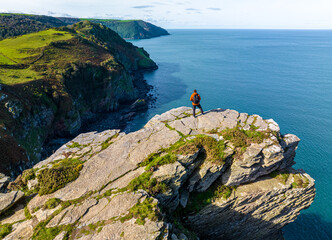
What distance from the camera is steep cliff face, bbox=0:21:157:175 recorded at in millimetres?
35844

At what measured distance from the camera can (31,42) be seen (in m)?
71.9

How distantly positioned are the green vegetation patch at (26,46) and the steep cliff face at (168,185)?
59.1 metres

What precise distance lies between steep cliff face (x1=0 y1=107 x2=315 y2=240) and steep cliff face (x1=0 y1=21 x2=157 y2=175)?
25037mm

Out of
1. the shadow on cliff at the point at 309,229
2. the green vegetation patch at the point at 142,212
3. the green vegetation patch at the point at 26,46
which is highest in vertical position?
the green vegetation patch at the point at 26,46

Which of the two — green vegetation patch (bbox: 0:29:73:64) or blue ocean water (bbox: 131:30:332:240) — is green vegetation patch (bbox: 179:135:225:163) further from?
green vegetation patch (bbox: 0:29:73:64)

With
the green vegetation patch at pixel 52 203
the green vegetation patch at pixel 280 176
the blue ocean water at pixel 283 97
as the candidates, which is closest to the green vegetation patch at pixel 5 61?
the blue ocean water at pixel 283 97

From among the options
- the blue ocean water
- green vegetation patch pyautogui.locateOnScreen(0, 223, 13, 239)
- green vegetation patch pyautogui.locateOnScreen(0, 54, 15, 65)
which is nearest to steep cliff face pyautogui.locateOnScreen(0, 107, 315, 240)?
green vegetation patch pyautogui.locateOnScreen(0, 223, 13, 239)

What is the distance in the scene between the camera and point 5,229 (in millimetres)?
11477

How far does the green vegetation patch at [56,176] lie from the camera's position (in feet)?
46.1

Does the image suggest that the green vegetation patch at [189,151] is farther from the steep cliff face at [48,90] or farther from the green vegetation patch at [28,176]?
the steep cliff face at [48,90]

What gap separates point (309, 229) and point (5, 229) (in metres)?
39.0

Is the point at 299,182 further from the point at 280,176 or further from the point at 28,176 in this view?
the point at 28,176

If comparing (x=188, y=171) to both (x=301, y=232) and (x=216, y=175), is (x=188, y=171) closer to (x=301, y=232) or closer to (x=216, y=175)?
(x=216, y=175)

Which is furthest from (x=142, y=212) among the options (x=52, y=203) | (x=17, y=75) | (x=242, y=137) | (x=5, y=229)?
(x=17, y=75)
